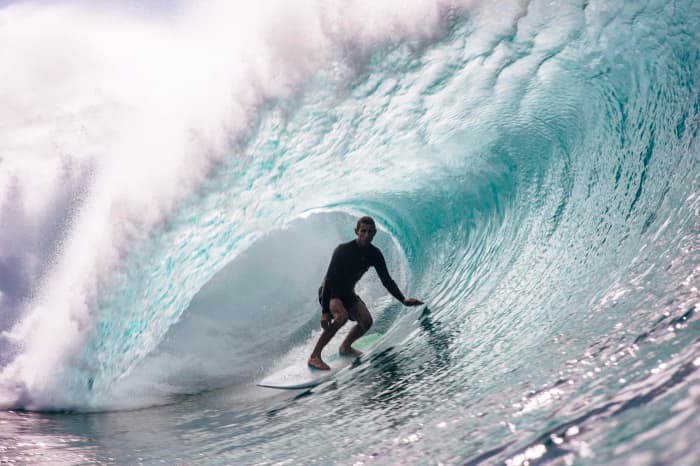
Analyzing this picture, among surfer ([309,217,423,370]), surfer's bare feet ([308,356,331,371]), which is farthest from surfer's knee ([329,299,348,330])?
surfer's bare feet ([308,356,331,371])

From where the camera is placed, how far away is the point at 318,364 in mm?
5309

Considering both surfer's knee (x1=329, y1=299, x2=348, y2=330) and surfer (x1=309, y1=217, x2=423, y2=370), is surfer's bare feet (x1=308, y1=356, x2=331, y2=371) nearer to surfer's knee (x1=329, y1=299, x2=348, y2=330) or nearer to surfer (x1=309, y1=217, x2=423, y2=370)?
surfer (x1=309, y1=217, x2=423, y2=370)

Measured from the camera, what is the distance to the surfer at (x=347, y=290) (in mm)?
5363

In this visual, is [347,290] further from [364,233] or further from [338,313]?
[364,233]

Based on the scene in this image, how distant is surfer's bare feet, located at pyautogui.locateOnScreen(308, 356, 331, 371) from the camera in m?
5.27

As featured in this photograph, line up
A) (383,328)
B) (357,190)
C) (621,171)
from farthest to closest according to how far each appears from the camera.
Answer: (357,190) < (383,328) < (621,171)

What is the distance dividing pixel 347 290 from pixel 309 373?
75 cm

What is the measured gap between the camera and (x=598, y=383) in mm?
2545

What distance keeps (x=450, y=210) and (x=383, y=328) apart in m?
2.32

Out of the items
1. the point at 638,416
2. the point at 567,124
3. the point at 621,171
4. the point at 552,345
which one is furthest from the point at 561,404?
the point at 567,124

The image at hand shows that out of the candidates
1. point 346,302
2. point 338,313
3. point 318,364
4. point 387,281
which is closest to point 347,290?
point 346,302

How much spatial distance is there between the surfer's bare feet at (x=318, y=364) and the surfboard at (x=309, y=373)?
0.03 meters

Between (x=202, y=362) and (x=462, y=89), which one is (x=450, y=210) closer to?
(x=462, y=89)

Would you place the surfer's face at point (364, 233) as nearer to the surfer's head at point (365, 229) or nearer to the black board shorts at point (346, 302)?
the surfer's head at point (365, 229)
